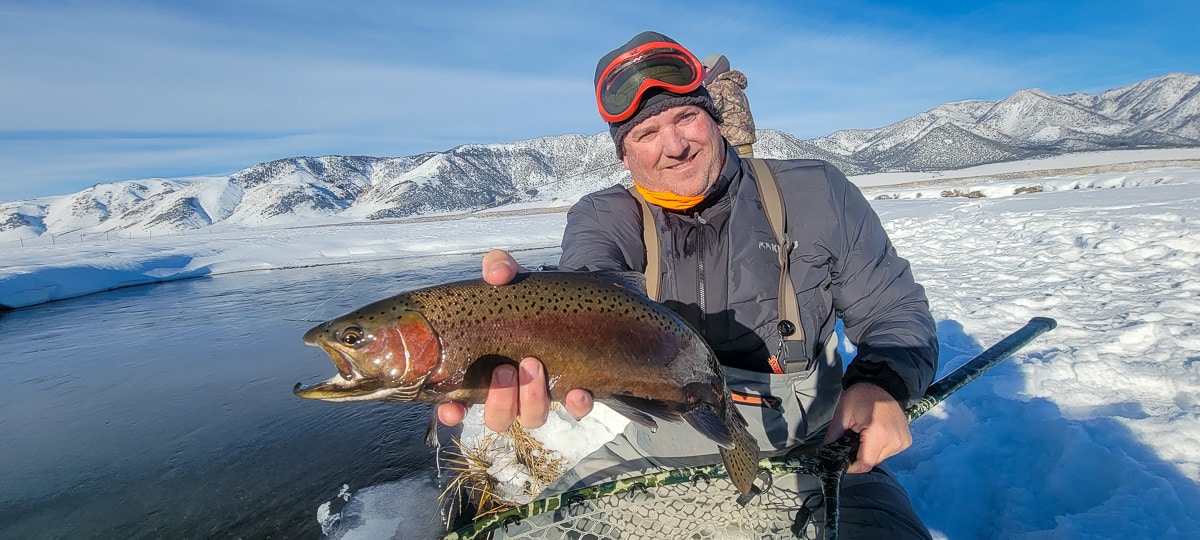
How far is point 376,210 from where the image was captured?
481 ft

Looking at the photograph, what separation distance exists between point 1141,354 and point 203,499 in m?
8.36

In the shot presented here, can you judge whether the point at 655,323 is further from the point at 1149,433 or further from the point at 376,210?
the point at 376,210

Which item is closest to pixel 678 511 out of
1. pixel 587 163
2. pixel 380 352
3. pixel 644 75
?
pixel 380 352

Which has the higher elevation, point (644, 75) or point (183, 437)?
point (644, 75)

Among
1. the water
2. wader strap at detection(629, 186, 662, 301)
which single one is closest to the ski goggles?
wader strap at detection(629, 186, 662, 301)

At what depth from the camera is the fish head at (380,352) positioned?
1.71 metres

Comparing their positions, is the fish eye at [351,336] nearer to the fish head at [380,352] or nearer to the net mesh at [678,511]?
the fish head at [380,352]

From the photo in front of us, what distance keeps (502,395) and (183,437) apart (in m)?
7.19

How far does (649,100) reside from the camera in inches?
103

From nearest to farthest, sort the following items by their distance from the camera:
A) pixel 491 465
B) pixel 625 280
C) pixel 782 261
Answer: pixel 625 280
pixel 782 261
pixel 491 465

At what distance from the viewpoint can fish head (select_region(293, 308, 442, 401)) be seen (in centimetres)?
171

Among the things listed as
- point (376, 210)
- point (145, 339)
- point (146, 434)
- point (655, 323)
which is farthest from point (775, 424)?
point (376, 210)

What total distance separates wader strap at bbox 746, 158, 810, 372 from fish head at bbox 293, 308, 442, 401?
5.26 ft

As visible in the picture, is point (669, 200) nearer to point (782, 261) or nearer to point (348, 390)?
point (782, 261)
